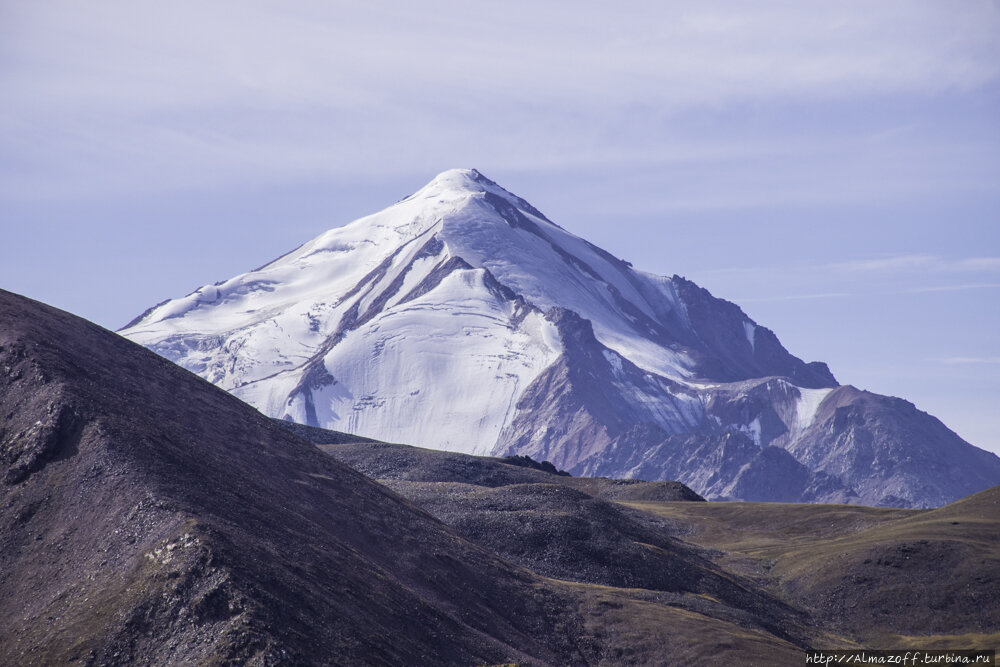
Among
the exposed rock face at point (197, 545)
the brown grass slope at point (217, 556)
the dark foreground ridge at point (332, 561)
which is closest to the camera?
the exposed rock face at point (197, 545)

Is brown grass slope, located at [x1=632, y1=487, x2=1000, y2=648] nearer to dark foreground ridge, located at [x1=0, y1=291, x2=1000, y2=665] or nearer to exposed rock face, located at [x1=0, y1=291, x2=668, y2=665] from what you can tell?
dark foreground ridge, located at [x1=0, y1=291, x2=1000, y2=665]

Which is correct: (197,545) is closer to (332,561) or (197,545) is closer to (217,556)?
(217,556)

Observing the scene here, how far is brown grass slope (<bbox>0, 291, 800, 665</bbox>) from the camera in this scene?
5209 cm

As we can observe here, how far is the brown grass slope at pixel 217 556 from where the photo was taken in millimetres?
52094

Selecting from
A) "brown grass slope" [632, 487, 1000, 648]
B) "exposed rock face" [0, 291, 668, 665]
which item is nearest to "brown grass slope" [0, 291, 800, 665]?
"exposed rock face" [0, 291, 668, 665]

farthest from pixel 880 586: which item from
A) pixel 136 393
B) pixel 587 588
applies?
pixel 136 393

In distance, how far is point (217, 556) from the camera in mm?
54594

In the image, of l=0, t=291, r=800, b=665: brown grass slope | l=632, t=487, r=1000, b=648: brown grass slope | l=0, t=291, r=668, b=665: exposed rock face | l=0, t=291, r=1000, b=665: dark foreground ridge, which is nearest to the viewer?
l=0, t=291, r=668, b=665: exposed rock face

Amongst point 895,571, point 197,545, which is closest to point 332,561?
point 197,545

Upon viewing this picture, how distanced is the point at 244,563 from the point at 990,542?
80.1 metres

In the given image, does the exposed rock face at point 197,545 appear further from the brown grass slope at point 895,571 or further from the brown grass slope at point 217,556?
the brown grass slope at point 895,571

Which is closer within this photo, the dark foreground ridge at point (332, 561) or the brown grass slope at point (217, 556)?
the brown grass slope at point (217, 556)

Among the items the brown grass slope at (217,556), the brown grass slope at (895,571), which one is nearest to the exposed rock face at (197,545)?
the brown grass slope at (217,556)

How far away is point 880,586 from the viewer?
336 feet
